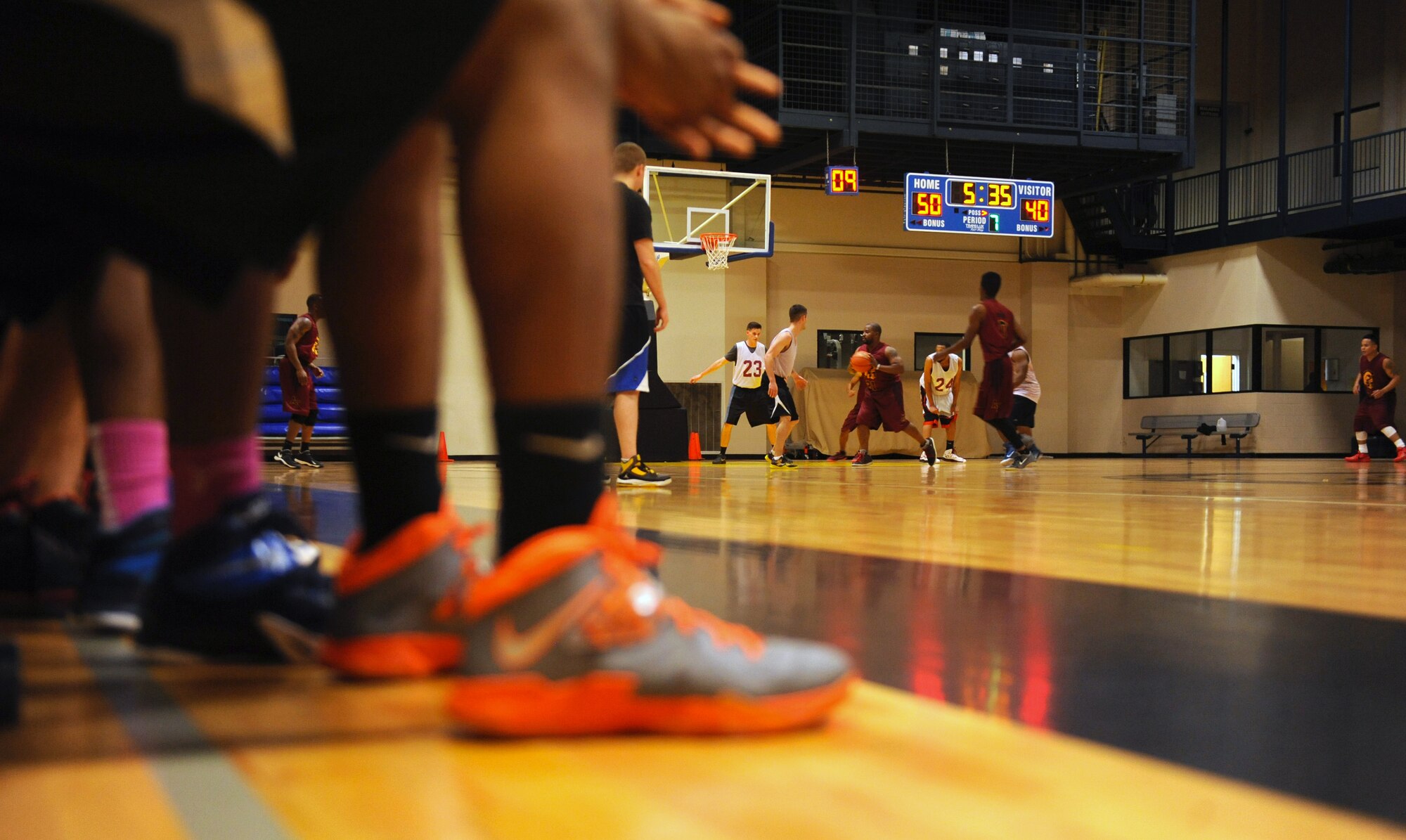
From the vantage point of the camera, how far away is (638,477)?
20.9ft

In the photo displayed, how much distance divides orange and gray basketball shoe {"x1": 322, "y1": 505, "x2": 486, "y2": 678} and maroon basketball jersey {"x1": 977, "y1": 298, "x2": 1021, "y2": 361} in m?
9.15

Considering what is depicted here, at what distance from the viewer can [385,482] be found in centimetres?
114

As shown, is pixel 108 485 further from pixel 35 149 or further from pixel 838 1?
pixel 838 1

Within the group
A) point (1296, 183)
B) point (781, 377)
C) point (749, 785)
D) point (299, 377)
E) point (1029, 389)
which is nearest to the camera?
point (749, 785)

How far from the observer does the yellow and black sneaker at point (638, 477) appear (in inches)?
250

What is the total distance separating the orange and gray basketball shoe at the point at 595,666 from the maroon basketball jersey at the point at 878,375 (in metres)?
11.6

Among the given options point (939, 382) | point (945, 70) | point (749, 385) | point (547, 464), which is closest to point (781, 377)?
point (749, 385)

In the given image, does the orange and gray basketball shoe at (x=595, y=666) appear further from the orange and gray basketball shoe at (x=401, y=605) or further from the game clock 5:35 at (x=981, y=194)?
the game clock 5:35 at (x=981, y=194)

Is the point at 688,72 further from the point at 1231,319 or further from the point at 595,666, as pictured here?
the point at 1231,319

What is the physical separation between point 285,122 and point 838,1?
1603 cm

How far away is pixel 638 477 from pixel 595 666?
5.47m

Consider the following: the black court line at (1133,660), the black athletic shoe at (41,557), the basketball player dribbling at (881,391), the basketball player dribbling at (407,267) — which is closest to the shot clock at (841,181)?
the basketball player dribbling at (881,391)

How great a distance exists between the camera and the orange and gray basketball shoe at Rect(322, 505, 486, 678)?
43.4 inches

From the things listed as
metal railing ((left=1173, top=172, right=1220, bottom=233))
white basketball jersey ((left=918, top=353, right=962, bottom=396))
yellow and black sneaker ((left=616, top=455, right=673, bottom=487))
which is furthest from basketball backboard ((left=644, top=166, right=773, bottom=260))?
yellow and black sneaker ((left=616, top=455, right=673, bottom=487))
